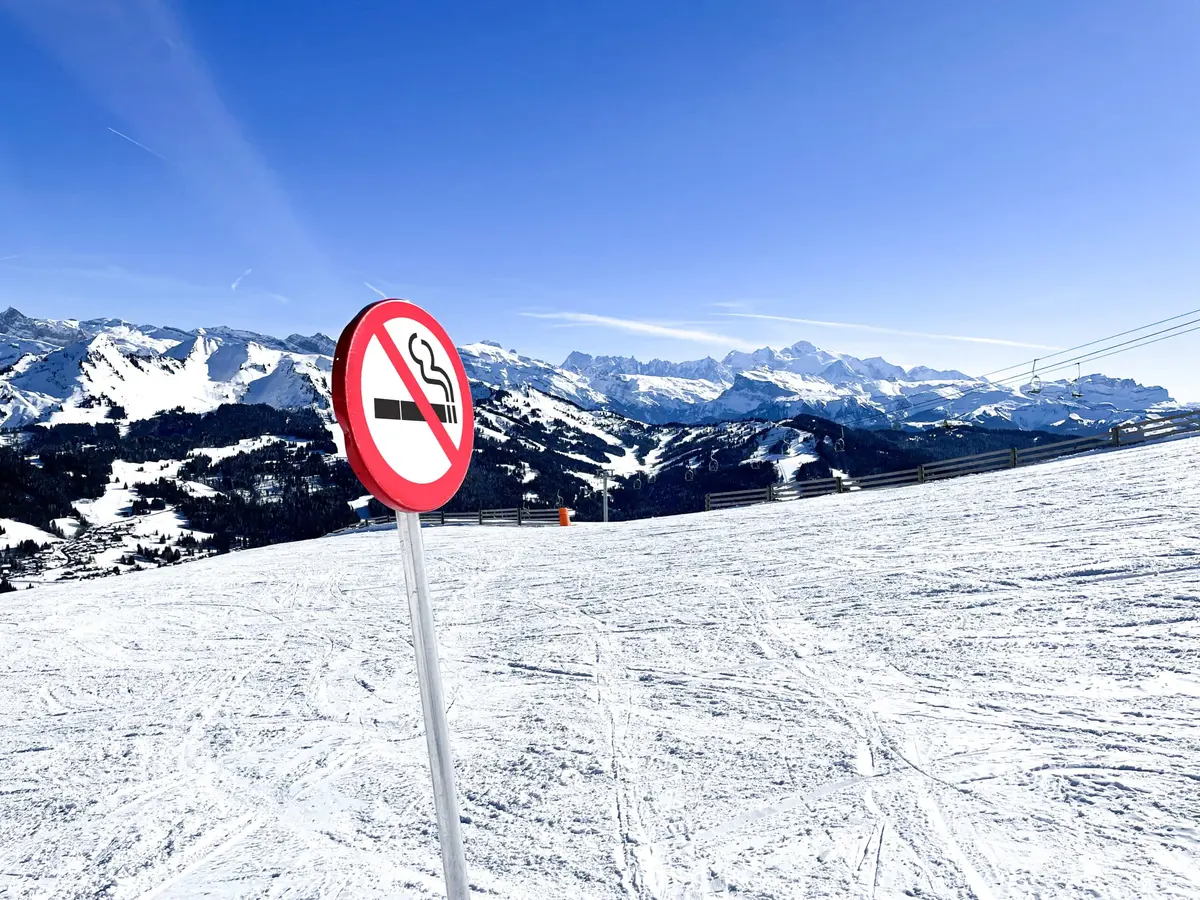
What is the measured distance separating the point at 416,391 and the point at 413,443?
0.61 feet

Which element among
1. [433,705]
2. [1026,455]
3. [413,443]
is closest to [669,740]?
[433,705]

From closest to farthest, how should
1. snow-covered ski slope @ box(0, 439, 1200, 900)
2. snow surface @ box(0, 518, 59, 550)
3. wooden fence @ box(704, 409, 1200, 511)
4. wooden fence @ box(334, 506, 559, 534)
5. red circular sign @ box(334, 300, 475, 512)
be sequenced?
red circular sign @ box(334, 300, 475, 512), snow-covered ski slope @ box(0, 439, 1200, 900), wooden fence @ box(704, 409, 1200, 511), wooden fence @ box(334, 506, 559, 534), snow surface @ box(0, 518, 59, 550)

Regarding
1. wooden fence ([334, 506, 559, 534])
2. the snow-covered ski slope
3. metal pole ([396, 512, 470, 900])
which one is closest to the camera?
metal pole ([396, 512, 470, 900])

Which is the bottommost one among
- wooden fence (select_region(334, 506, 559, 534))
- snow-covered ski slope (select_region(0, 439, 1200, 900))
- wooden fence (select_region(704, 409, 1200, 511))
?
snow-covered ski slope (select_region(0, 439, 1200, 900))

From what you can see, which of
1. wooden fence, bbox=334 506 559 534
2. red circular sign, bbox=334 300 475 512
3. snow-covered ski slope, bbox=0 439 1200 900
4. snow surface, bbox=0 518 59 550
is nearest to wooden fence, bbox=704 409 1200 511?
wooden fence, bbox=334 506 559 534

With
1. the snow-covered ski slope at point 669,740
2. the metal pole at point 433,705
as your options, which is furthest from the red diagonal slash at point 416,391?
the snow-covered ski slope at point 669,740

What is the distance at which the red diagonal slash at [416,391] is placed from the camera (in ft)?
6.61

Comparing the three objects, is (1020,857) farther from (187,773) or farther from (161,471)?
(161,471)

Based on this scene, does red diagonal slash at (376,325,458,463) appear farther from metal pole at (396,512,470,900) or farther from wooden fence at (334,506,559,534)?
wooden fence at (334,506,559,534)

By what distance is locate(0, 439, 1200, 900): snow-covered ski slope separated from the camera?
345 cm

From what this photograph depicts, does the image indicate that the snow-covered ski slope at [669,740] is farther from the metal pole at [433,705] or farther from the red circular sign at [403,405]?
the red circular sign at [403,405]

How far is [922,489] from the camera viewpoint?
2442 cm

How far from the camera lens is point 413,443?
6.64 feet

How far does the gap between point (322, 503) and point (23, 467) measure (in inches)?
3039
